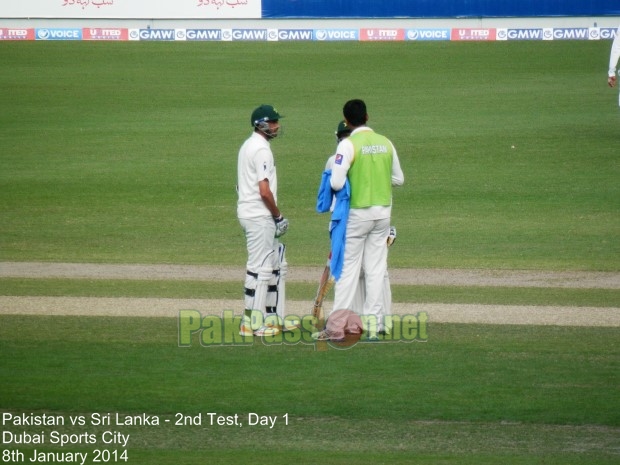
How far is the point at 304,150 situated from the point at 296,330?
46.1 feet

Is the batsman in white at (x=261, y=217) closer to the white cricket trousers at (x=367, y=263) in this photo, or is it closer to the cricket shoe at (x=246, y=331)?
the cricket shoe at (x=246, y=331)

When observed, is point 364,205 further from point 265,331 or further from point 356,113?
point 265,331

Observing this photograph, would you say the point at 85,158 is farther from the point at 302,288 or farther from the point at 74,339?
the point at 74,339

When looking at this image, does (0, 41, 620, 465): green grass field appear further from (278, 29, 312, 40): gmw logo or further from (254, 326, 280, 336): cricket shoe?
(278, 29, 312, 40): gmw logo

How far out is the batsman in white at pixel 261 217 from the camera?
1023cm

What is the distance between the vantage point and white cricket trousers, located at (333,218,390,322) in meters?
10.2

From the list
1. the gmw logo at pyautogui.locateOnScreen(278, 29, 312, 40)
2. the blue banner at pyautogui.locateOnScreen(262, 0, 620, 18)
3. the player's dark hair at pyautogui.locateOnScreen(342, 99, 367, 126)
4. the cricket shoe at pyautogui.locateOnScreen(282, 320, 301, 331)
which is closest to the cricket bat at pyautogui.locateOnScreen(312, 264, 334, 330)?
the cricket shoe at pyautogui.locateOnScreen(282, 320, 301, 331)

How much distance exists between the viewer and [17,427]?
8.14m

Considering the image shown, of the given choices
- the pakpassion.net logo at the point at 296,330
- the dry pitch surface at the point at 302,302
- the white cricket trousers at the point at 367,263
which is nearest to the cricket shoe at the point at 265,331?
the pakpassion.net logo at the point at 296,330

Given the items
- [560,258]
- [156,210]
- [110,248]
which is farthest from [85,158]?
[560,258]

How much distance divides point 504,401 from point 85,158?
54.9ft

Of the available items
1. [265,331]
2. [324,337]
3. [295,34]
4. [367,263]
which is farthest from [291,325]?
[295,34]

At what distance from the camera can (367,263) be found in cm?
1030

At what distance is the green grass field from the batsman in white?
0.49 m
